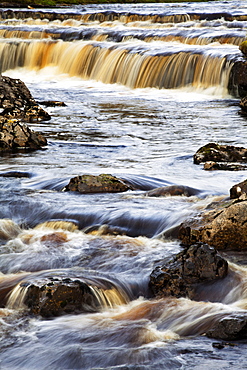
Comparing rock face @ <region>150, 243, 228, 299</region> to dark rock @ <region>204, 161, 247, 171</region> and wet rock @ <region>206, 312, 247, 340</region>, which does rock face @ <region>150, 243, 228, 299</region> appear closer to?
wet rock @ <region>206, 312, 247, 340</region>

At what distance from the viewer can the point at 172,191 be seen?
31.0 feet

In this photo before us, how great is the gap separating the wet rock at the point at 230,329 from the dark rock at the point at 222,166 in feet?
18.5

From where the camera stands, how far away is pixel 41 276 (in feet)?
21.4

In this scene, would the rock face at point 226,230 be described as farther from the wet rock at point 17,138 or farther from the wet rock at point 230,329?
the wet rock at point 17,138

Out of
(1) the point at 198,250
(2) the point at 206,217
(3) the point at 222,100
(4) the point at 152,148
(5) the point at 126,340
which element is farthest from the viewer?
(3) the point at 222,100

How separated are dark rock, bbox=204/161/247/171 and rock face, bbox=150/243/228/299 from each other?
→ 14.5 feet

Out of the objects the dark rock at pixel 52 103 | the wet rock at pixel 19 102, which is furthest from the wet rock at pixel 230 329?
the dark rock at pixel 52 103

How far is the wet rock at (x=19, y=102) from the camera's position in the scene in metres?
15.5

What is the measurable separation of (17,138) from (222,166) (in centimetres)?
441

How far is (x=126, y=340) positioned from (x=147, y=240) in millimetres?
2557

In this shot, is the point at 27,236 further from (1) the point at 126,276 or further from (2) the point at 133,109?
(2) the point at 133,109

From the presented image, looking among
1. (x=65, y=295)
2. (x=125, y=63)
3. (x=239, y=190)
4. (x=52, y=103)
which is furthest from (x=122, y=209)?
(x=125, y=63)

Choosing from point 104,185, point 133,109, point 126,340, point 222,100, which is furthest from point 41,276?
point 222,100

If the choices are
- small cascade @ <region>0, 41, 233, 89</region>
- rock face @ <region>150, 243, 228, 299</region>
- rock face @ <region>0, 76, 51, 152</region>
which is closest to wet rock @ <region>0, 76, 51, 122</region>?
rock face @ <region>0, 76, 51, 152</region>
